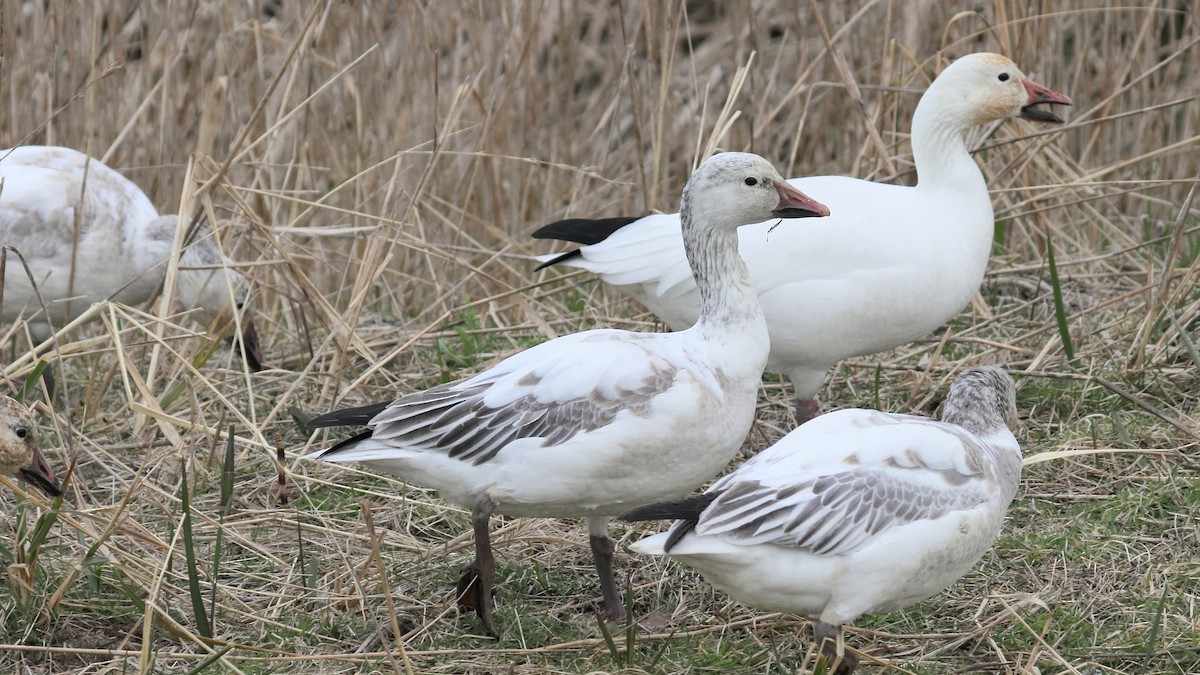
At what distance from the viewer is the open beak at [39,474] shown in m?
3.80

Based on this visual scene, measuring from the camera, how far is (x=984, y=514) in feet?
10.7

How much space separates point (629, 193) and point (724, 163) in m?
3.03

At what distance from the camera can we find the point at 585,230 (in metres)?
4.77

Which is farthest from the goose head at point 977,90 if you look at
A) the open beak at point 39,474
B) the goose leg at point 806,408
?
the open beak at point 39,474

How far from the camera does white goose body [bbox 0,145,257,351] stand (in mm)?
5312

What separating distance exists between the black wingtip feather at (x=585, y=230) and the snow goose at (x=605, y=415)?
0.96 m

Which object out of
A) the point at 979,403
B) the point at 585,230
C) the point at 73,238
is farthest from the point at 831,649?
the point at 73,238

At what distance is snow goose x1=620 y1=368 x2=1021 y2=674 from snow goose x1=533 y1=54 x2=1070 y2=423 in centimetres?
108

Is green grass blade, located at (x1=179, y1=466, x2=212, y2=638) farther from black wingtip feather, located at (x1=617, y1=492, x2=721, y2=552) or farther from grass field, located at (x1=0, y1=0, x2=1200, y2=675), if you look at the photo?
black wingtip feather, located at (x1=617, y1=492, x2=721, y2=552)

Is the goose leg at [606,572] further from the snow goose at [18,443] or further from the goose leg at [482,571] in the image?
the snow goose at [18,443]

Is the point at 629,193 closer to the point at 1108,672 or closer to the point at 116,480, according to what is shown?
the point at 116,480

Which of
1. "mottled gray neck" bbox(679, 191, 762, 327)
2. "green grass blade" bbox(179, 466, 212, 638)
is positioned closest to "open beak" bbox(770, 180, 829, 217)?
"mottled gray neck" bbox(679, 191, 762, 327)

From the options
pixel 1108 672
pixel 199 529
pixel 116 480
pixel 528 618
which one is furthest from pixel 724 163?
pixel 116 480

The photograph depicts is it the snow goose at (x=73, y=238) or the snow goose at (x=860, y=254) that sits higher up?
the snow goose at (x=860, y=254)
